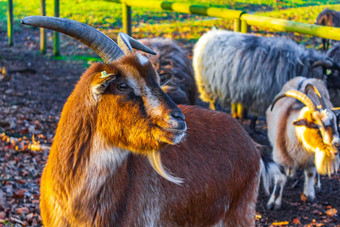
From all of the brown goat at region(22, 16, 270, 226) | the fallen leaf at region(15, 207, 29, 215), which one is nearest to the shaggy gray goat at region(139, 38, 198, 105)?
the fallen leaf at region(15, 207, 29, 215)

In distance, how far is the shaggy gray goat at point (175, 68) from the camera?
287 inches

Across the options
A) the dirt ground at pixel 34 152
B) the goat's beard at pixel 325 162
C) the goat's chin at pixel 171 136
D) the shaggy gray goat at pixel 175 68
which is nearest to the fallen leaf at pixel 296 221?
the dirt ground at pixel 34 152

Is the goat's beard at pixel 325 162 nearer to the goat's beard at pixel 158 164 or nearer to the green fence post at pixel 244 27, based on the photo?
the goat's beard at pixel 158 164

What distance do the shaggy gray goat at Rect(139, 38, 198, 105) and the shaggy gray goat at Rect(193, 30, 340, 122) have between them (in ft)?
3.63

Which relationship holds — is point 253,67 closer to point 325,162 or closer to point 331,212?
point 325,162

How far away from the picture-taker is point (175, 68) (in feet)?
25.1

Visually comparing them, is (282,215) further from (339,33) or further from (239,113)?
(239,113)

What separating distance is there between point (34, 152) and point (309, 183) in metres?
3.71

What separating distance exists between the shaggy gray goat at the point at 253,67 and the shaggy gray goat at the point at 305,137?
117 centimetres

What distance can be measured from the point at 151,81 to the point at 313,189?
4.15 meters

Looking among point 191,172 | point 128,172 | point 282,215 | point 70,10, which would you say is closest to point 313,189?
point 282,215

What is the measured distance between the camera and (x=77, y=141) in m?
3.14

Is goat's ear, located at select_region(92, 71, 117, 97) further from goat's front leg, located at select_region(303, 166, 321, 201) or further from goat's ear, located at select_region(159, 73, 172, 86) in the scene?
goat's front leg, located at select_region(303, 166, 321, 201)

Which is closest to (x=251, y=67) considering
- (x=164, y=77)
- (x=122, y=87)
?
(x=164, y=77)
